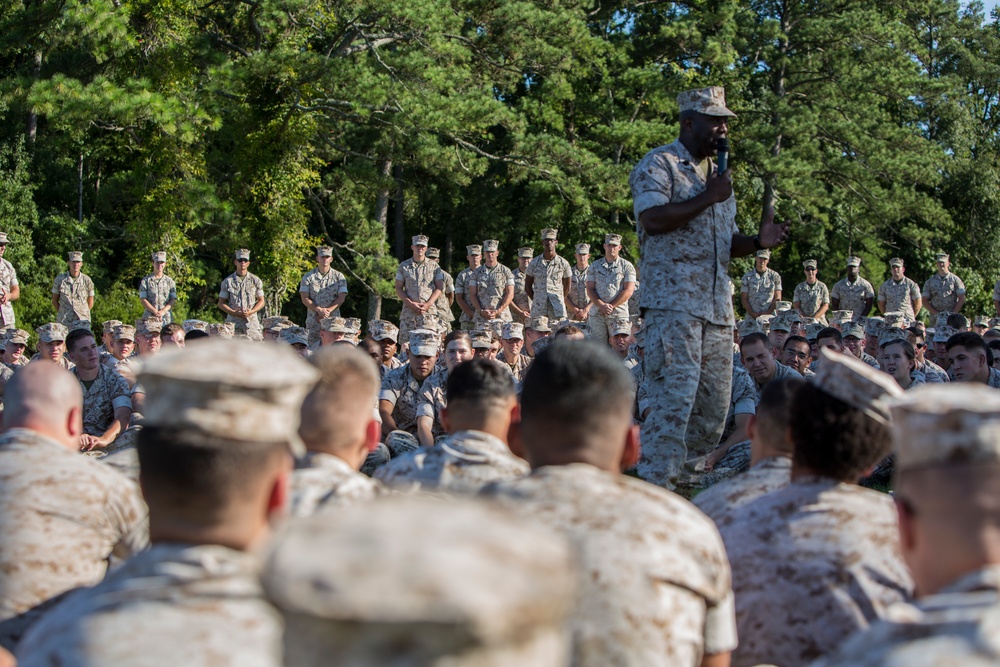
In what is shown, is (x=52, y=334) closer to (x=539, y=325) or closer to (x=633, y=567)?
(x=539, y=325)

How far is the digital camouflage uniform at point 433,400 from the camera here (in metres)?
8.88

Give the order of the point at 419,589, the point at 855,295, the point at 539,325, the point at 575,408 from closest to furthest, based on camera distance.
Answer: the point at 419,589 → the point at 575,408 → the point at 539,325 → the point at 855,295

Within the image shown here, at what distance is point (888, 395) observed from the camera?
282cm

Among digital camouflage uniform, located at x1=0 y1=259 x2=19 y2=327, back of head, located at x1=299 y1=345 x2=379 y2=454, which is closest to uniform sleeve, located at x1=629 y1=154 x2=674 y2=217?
back of head, located at x1=299 y1=345 x2=379 y2=454

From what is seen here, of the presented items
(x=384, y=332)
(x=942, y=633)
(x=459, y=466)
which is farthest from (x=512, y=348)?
(x=942, y=633)

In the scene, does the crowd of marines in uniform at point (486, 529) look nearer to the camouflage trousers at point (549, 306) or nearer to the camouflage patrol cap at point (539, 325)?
the camouflage patrol cap at point (539, 325)

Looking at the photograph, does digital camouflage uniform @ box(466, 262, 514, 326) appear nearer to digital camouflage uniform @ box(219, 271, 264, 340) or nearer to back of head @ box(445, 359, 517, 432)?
digital camouflage uniform @ box(219, 271, 264, 340)

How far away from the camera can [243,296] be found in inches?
677

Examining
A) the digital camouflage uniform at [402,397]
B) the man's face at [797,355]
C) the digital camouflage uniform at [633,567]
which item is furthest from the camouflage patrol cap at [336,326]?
the digital camouflage uniform at [633,567]

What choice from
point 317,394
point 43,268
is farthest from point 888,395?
point 43,268

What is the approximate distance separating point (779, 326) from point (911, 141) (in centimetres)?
1497

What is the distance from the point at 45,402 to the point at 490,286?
44.4 ft

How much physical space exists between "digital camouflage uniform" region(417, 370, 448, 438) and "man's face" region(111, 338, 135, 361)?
11.2ft

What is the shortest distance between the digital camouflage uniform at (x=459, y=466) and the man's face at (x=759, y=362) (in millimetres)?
5047
